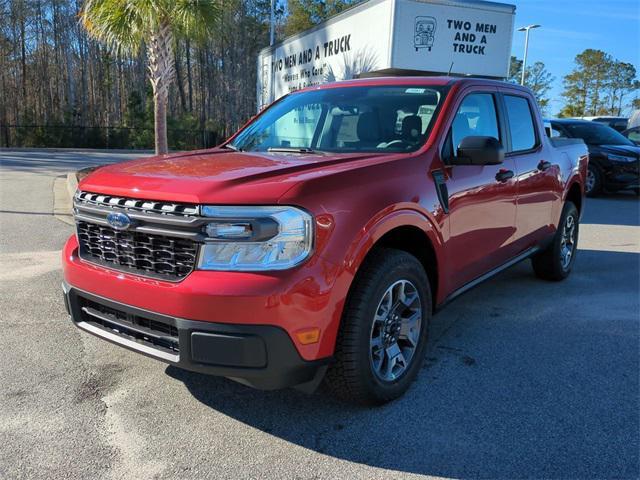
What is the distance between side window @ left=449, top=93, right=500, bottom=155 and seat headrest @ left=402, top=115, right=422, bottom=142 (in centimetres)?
23

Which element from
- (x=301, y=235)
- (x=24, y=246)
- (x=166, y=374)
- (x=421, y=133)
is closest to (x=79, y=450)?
(x=166, y=374)

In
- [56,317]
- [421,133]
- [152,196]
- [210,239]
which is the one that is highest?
[421,133]

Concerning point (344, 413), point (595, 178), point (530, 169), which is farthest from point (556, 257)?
point (595, 178)

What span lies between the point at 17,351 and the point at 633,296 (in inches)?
208

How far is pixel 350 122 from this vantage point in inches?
150

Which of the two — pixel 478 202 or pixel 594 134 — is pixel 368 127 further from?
pixel 594 134

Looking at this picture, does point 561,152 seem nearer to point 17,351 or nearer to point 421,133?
point 421,133

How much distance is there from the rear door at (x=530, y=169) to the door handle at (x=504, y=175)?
168 millimetres

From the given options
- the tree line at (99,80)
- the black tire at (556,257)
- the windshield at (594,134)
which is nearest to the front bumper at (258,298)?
the black tire at (556,257)

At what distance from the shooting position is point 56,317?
429cm

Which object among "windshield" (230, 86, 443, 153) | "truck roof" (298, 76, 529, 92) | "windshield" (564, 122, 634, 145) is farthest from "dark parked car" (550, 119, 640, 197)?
"windshield" (230, 86, 443, 153)

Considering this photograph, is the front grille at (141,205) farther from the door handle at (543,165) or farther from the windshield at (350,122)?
the door handle at (543,165)

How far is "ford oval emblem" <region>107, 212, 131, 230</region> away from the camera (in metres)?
2.62

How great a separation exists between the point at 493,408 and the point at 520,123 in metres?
2.64
